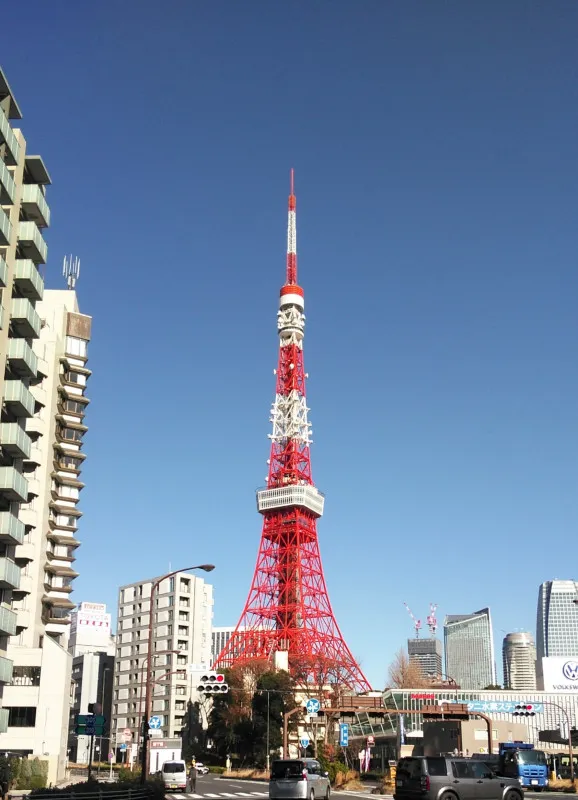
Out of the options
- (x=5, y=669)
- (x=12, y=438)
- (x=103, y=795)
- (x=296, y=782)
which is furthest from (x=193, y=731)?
(x=103, y=795)

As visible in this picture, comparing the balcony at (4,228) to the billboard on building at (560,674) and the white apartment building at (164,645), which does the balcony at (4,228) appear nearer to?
the white apartment building at (164,645)

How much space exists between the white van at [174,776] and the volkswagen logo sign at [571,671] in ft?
241

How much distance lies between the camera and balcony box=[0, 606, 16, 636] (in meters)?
44.9

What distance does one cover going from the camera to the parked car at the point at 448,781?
24575 millimetres

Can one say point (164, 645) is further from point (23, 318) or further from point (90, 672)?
point (23, 318)

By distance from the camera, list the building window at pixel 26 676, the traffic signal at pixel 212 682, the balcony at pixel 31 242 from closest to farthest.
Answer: the balcony at pixel 31 242 < the traffic signal at pixel 212 682 < the building window at pixel 26 676

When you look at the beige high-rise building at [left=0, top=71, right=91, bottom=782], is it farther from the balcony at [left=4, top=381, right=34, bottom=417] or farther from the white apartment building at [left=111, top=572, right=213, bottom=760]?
the white apartment building at [left=111, top=572, right=213, bottom=760]

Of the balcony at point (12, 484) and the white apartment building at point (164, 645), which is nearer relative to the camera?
the balcony at point (12, 484)

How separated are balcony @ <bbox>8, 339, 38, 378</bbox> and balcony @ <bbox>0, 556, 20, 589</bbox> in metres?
10.1

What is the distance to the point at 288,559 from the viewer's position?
106188mm

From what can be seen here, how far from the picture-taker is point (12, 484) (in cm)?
4609

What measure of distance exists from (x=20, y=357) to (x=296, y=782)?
26.3 m

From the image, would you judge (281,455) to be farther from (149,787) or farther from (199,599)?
(149,787)

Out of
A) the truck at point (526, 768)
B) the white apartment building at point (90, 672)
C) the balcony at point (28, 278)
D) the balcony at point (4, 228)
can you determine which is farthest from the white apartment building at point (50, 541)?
the white apartment building at point (90, 672)
